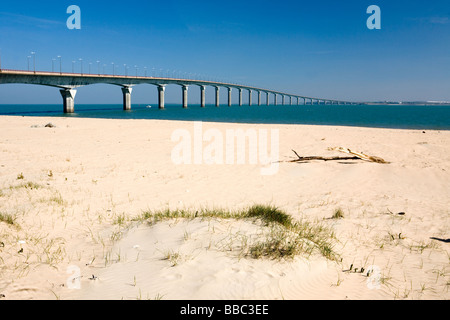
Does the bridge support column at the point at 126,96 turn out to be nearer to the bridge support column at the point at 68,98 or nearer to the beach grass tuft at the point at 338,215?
the bridge support column at the point at 68,98

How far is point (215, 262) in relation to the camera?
391cm

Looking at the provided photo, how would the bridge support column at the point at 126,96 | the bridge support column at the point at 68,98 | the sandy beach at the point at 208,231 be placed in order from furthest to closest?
the bridge support column at the point at 126,96 < the bridge support column at the point at 68,98 < the sandy beach at the point at 208,231

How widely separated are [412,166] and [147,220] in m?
10.2

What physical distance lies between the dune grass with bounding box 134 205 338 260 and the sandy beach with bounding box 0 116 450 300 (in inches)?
4.7

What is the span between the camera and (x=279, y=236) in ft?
14.7

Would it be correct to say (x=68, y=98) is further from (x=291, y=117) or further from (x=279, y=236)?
(x=279, y=236)

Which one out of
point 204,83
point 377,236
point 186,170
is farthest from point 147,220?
point 204,83

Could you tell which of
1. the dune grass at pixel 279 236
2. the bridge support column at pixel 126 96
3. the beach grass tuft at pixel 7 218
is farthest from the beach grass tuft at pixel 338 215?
the bridge support column at pixel 126 96

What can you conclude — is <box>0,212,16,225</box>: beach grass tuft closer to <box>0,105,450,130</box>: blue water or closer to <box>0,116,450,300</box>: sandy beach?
<box>0,116,450,300</box>: sandy beach

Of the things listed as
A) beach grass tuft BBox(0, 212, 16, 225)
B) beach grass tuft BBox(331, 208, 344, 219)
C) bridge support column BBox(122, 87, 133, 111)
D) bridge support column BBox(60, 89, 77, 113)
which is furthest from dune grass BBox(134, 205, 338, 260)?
bridge support column BBox(122, 87, 133, 111)

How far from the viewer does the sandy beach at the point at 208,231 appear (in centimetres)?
352

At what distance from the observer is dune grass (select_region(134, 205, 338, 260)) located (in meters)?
4.12

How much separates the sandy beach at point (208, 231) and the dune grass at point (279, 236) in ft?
0.39
